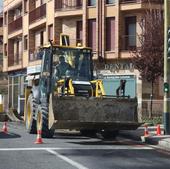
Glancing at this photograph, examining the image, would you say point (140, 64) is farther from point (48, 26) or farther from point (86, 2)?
point (48, 26)

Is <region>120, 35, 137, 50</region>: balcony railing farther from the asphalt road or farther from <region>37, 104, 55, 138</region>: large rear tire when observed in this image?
the asphalt road

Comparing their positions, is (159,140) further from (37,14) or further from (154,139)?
(37,14)

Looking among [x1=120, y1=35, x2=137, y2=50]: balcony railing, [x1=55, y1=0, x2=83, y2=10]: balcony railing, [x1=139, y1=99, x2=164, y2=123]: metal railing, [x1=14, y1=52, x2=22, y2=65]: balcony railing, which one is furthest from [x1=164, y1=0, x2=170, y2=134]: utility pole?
[x1=14, y1=52, x2=22, y2=65]: balcony railing

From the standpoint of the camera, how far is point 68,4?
129 ft

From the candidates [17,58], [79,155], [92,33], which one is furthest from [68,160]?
[17,58]

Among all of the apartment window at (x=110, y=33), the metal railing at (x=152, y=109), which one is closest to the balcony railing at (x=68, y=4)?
the apartment window at (x=110, y=33)

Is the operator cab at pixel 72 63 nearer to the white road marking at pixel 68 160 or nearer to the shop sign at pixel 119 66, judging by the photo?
the white road marking at pixel 68 160

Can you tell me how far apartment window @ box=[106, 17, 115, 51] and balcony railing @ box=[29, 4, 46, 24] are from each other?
8.36 meters

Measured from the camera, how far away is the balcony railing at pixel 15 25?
52791 mm

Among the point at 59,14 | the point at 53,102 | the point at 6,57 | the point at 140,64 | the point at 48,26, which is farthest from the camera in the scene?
the point at 6,57

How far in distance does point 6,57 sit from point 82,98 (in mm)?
40697

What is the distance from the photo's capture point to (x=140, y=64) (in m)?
30.1

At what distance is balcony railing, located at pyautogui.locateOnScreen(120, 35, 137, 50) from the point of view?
36.4 meters

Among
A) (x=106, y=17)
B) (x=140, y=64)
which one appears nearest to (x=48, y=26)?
(x=106, y=17)
